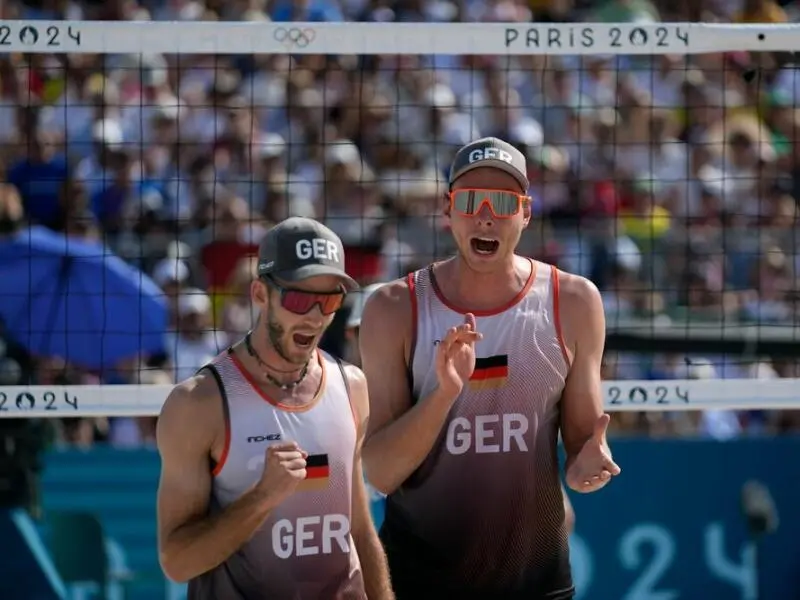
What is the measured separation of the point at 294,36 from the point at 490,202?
6.35 feet

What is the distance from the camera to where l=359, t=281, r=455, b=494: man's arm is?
4414 millimetres

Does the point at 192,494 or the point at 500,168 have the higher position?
the point at 500,168

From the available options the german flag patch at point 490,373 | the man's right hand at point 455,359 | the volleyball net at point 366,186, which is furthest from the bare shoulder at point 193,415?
the volleyball net at point 366,186

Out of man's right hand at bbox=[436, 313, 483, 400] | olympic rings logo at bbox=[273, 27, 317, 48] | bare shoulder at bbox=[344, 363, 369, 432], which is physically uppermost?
olympic rings logo at bbox=[273, 27, 317, 48]

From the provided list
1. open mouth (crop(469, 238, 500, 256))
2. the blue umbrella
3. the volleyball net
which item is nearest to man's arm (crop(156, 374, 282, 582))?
open mouth (crop(469, 238, 500, 256))

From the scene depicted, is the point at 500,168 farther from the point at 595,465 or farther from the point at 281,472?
the point at 281,472

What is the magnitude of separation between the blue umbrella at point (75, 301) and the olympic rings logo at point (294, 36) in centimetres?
251

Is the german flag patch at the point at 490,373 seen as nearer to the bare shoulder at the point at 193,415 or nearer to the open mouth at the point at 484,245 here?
the open mouth at the point at 484,245

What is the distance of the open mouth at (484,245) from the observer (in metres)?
4.54

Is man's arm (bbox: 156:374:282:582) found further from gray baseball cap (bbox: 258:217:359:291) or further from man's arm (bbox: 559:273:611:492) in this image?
man's arm (bbox: 559:273:611:492)

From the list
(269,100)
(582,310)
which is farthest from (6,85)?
(582,310)

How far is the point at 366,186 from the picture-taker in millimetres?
10273

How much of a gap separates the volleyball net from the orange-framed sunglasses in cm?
174

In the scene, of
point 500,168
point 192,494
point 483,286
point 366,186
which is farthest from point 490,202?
point 366,186
